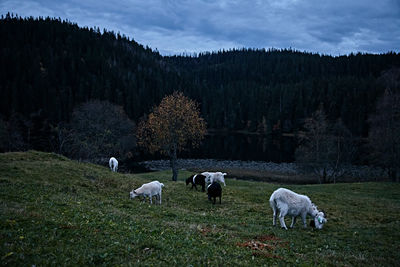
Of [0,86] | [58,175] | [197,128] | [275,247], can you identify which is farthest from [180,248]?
[0,86]

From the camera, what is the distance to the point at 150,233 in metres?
10.7

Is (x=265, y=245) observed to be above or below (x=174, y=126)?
below

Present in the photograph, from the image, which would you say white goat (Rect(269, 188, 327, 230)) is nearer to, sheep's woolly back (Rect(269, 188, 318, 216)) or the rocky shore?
sheep's woolly back (Rect(269, 188, 318, 216))

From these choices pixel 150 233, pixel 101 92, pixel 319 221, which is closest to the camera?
pixel 150 233

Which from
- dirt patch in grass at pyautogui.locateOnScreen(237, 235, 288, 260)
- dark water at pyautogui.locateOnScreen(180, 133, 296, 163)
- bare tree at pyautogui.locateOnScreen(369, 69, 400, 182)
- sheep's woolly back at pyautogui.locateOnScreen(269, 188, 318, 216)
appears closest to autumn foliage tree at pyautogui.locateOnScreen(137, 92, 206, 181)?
sheep's woolly back at pyautogui.locateOnScreen(269, 188, 318, 216)

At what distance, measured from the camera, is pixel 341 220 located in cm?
1888

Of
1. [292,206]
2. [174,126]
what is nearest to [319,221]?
[292,206]

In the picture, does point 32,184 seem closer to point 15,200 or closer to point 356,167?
point 15,200

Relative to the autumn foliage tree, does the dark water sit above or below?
below

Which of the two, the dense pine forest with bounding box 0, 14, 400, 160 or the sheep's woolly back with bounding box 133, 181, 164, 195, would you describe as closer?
the sheep's woolly back with bounding box 133, 181, 164, 195

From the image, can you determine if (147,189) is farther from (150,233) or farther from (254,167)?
(254,167)

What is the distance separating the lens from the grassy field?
794 centimetres

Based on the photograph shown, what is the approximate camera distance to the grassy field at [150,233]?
26.1 feet

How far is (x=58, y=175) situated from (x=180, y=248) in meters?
16.8
